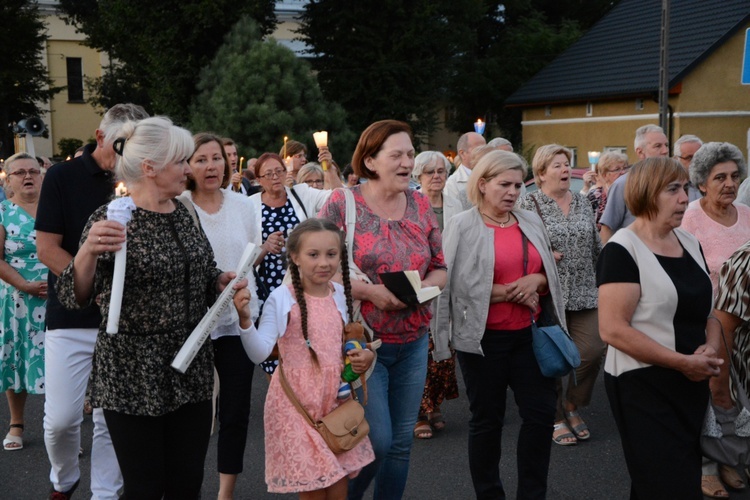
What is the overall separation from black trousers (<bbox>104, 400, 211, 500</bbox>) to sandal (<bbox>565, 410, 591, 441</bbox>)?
12.0 feet

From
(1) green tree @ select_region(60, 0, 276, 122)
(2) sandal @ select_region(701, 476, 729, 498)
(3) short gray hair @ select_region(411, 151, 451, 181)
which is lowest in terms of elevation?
(2) sandal @ select_region(701, 476, 729, 498)

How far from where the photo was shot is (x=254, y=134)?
30.8 m

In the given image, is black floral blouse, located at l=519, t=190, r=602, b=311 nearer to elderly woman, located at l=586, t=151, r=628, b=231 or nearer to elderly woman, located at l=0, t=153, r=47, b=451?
elderly woman, located at l=586, t=151, r=628, b=231

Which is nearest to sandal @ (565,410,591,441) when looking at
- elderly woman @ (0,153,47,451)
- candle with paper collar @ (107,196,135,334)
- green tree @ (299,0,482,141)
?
elderly woman @ (0,153,47,451)

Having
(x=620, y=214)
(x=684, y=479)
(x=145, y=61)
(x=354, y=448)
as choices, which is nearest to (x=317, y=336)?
(x=354, y=448)

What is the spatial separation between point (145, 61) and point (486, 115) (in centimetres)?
1770

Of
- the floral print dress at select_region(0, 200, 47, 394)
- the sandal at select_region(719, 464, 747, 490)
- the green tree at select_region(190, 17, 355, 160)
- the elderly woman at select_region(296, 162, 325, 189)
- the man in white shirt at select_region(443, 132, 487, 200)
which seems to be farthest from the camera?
the green tree at select_region(190, 17, 355, 160)

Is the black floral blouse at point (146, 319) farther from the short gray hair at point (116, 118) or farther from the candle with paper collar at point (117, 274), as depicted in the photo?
the short gray hair at point (116, 118)

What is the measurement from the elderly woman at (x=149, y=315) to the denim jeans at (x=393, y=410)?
3.25 feet

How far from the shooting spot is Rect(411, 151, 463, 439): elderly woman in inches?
278

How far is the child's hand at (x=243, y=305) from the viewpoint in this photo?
3.71 m

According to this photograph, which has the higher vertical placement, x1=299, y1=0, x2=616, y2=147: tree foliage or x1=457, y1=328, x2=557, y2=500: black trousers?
x1=299, y1=0, x2=616, y2=147: tree foliage

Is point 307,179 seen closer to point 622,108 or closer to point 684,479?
point 684,479

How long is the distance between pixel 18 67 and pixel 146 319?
137 feet
